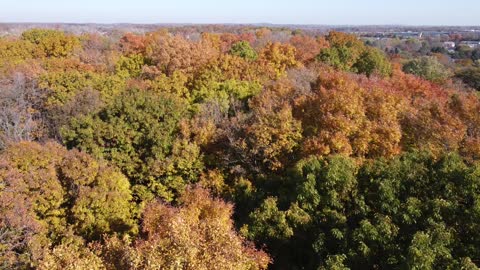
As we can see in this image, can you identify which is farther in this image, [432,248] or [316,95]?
[316,95]

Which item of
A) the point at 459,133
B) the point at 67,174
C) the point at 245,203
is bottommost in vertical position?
the point at 245,203

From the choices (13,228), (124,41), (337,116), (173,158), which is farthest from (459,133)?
(124,41)

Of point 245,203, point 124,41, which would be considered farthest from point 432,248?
point 124,41

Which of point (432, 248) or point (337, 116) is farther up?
point (337, 116)

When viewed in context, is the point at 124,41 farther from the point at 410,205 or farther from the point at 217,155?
the point at 410,205

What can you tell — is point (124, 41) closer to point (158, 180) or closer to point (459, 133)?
point (158, 180)

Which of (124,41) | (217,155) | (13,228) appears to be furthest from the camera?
(124,41)

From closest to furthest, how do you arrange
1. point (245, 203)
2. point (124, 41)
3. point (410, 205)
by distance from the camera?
point (410, 205), point (245, 203), point (124, 41)
